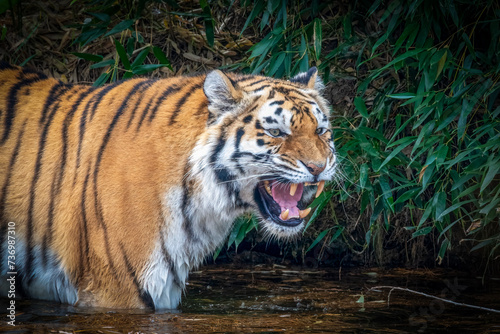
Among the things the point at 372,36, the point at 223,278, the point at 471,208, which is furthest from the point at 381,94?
the point at 223,278

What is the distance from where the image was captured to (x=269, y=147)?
2605mm

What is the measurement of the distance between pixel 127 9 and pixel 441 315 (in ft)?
7.91

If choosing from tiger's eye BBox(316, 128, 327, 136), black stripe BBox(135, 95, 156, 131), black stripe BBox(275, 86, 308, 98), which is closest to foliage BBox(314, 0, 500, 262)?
tiger's eye BBox(316, 128, 327, 136)

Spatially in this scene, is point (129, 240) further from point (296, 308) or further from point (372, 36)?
point (372, 36)

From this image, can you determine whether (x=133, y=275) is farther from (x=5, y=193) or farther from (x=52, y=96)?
(x=52, y=96)

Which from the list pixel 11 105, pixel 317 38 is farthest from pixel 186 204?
pixel 317 38

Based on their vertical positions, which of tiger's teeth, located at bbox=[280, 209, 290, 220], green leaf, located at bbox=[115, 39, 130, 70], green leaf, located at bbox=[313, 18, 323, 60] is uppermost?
green leaf, located at bbox=[313, 18, 323, 60]

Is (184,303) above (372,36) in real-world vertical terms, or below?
below

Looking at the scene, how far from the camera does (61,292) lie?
→ 9.17ft

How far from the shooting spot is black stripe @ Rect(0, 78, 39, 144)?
9.80 ft

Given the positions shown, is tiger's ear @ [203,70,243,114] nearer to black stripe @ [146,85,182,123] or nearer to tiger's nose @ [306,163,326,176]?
black stripe @ [146,85,182,123]

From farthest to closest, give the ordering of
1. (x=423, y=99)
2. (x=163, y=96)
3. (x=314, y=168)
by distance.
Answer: (x=423, y=99) < (x=163, y=96) < (x=314, y=168)

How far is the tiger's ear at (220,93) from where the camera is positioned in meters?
2.63

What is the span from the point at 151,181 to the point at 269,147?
0.50 meters
